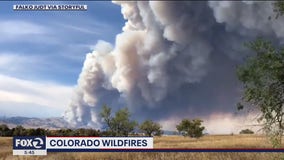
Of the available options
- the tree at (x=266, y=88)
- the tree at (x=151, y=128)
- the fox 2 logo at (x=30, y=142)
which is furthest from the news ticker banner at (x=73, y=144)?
the tree at (x=151, y=128)

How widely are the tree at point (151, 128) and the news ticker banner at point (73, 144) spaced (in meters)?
77.1

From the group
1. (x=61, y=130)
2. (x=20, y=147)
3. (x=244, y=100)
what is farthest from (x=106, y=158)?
(x=61, y=130)

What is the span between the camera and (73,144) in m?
64.3

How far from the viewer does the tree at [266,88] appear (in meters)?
35.4

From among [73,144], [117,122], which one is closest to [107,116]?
[117,122]

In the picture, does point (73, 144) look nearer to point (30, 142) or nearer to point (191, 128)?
point (30, 142)

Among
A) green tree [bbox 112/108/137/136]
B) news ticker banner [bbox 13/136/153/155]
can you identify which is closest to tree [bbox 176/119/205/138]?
green tree [bbox 112/108/137/136]

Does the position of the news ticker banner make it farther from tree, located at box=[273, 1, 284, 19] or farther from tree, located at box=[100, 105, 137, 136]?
tree, located at box=[100, 105, 137, 136]

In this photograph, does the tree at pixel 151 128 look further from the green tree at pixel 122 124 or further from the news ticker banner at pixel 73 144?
the news ticker banner at pixel 73 144

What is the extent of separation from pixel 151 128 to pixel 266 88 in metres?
115

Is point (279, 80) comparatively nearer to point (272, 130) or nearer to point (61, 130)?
point (272, 130)

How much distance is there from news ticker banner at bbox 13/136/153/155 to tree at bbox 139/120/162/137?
253 ft

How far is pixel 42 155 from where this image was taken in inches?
2371

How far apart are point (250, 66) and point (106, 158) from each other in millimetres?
26852
